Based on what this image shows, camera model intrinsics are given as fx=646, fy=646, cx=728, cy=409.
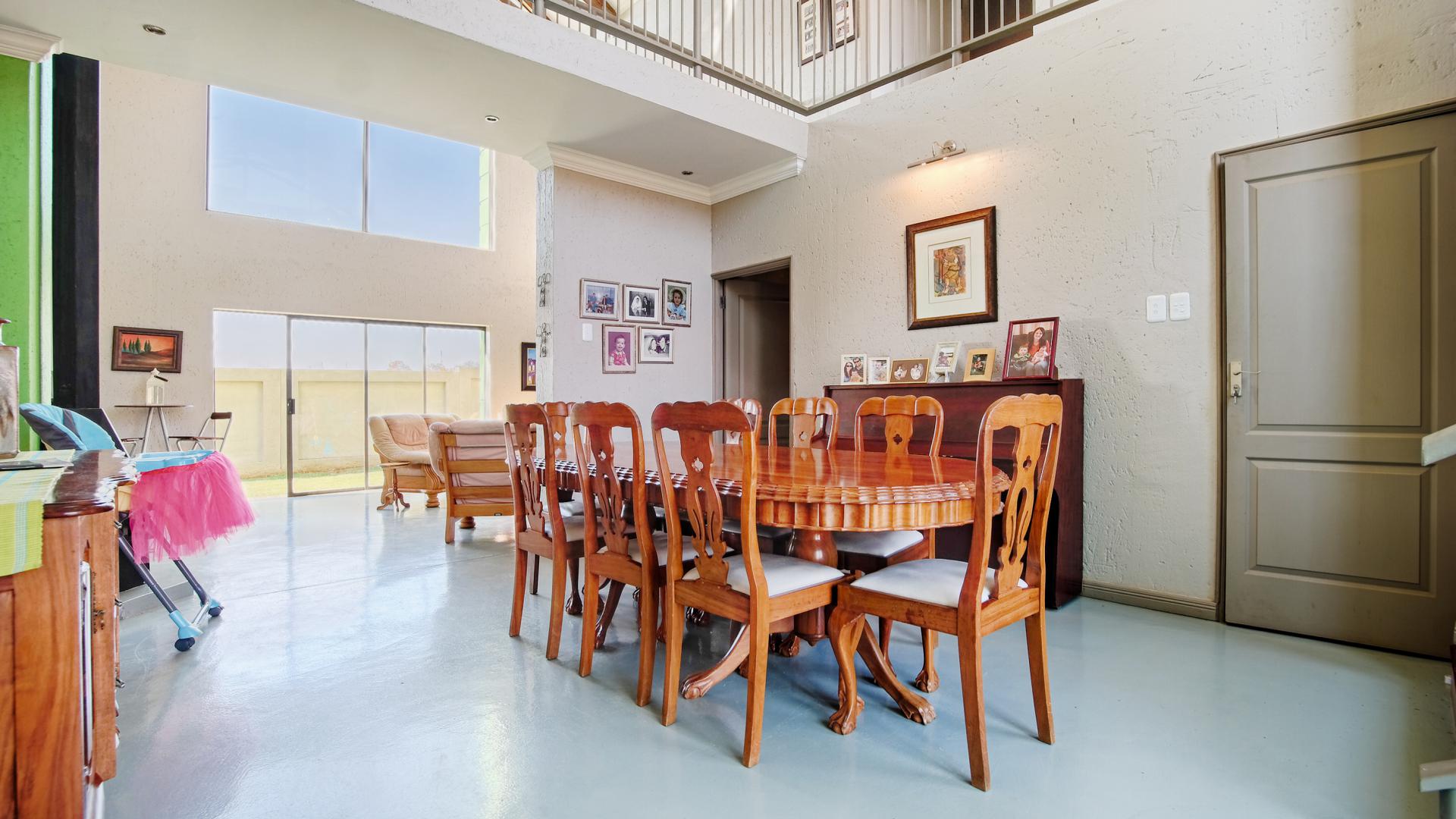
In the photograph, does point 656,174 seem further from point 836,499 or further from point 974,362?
point 836,499

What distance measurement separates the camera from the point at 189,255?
257 inches

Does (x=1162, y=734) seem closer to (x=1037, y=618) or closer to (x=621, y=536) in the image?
(x=1037, y=618)

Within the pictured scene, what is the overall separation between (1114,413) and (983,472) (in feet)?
6.66

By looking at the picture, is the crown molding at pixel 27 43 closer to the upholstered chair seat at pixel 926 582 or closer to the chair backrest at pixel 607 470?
the chair backrest at pixel 607 470

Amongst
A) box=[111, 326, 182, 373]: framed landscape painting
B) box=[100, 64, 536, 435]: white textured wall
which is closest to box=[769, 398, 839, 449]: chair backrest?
box=[100, 64, 536, 435]: white textured wall

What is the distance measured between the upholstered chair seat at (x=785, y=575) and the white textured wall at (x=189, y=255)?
7.12m

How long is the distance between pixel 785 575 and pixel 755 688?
307 mm

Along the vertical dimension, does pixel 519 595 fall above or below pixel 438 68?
below

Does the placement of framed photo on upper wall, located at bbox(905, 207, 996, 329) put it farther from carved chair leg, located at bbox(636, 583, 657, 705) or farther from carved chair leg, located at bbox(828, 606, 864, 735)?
carved chair leg, located at bbox(636, 583, 657, 705)

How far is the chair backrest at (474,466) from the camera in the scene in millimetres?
4719

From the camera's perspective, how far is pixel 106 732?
128 centimetres

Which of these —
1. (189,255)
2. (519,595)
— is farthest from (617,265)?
(189,255)

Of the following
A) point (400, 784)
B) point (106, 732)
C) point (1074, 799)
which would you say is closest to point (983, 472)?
point (1074, 799)

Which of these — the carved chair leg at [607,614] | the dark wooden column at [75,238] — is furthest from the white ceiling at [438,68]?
the carved chair leg at [607,614]
